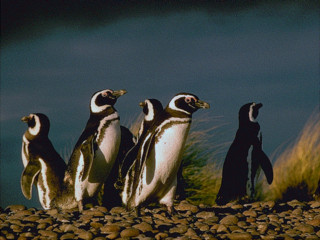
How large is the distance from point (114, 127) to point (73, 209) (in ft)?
3.01

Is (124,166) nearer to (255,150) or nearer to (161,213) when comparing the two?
(161,213)

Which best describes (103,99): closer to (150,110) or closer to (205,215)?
(150,110)

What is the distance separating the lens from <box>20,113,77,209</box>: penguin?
5.87m

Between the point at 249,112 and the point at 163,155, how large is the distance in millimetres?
1843

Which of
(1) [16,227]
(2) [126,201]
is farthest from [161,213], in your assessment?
(1) [16,227]

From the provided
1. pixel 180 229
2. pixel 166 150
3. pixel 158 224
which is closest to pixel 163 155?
pixel 166 150

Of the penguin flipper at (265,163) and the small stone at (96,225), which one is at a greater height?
the penguin flipper at (265,163)

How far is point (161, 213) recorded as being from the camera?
5.11 metres

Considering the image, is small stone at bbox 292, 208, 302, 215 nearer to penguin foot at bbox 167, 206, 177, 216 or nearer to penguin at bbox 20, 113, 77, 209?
penguin foot at bbox 167, 206, 177, 216

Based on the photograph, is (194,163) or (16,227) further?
(194,163)

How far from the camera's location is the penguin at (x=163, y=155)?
5.03 meters

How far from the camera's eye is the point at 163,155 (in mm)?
5027

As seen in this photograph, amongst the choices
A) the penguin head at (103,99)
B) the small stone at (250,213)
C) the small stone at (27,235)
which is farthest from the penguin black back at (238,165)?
the small stone at (27,235)

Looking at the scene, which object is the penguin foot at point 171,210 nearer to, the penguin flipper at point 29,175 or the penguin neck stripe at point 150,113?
the penguin neck stripe at point 150,113
